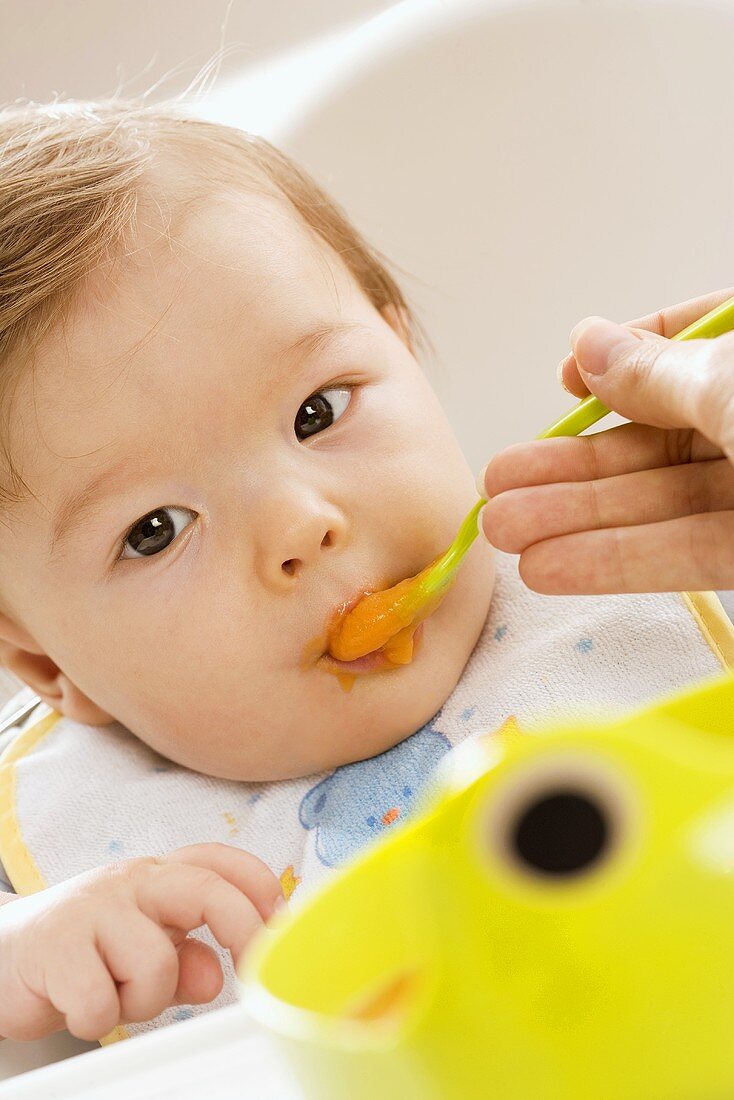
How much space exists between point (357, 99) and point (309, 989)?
1.28 m

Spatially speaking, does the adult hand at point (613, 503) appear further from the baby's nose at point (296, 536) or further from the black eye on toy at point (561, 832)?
the black eye on toy at point (561, 832)

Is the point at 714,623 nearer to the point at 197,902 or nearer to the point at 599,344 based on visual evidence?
the point at 599,344

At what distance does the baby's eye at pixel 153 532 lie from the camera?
33.0 inches

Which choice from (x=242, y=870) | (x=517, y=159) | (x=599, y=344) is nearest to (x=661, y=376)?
(x=599, y=344)

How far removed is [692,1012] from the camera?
337mm

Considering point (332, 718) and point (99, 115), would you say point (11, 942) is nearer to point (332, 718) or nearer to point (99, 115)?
point (332, 718)

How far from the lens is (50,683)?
1.06m

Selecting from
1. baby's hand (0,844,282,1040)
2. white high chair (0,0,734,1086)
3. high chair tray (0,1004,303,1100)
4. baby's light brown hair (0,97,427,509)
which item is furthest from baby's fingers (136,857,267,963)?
white high chair (0,0,734,1086)

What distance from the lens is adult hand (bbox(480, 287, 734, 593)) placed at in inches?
27.8

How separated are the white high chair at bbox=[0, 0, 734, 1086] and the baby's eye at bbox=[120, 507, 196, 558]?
0.71 m

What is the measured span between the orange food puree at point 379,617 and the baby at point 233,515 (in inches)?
0.5

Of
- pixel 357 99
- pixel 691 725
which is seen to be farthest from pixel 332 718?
pixel 357 99

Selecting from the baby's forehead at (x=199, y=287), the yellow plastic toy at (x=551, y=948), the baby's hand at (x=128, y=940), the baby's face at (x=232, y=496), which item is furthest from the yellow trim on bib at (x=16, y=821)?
the yellow plastic toy at (x=551, y=948)

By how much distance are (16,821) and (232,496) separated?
1.40ft
